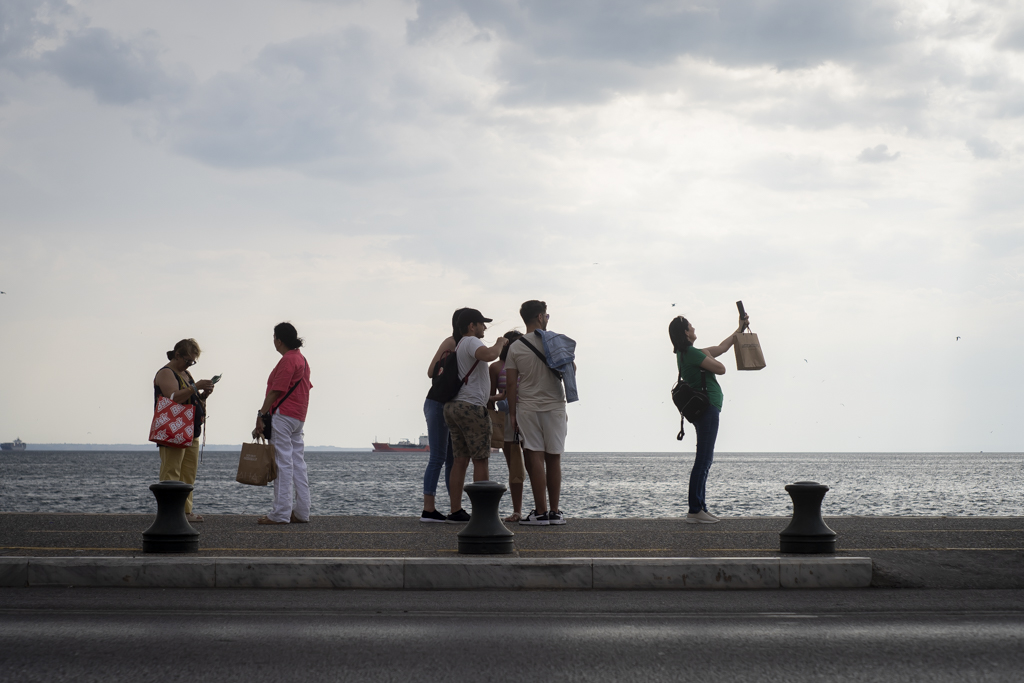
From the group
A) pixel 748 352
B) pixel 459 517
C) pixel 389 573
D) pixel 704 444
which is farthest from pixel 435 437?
pixel 748 352

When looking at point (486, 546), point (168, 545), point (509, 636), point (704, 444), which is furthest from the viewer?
point (704, 444)

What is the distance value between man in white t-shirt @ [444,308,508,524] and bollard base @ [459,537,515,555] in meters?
1.64

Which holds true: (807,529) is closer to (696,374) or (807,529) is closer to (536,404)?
(696,374)

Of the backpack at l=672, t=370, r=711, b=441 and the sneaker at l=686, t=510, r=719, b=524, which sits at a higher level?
the backpack at l=672, t=370, r=711, b=441

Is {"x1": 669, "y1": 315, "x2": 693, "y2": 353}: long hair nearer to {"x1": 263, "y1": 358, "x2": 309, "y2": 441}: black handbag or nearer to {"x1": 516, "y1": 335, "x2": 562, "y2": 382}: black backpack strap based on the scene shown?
{"x1": 516, "y1": 335, "x2": 562, "y2": 382}: black backpack strap

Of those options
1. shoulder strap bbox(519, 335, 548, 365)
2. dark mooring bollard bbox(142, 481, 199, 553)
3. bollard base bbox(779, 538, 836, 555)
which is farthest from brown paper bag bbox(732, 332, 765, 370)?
dark mooring bollard bbox(142, 481, 199, 553)

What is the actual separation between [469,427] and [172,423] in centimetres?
337

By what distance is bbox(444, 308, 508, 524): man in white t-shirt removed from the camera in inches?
325

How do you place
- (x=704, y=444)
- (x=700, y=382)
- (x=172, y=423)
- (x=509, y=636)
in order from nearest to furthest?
(x=509, y=636) → (x=704, y=444) → (x=700, y=382) → (x=172, y=423)

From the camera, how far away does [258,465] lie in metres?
8.93

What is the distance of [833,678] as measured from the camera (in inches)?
146

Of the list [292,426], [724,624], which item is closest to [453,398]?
[292,426]

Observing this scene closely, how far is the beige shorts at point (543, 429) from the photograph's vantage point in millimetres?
8453

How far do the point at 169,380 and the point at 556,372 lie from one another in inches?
167
